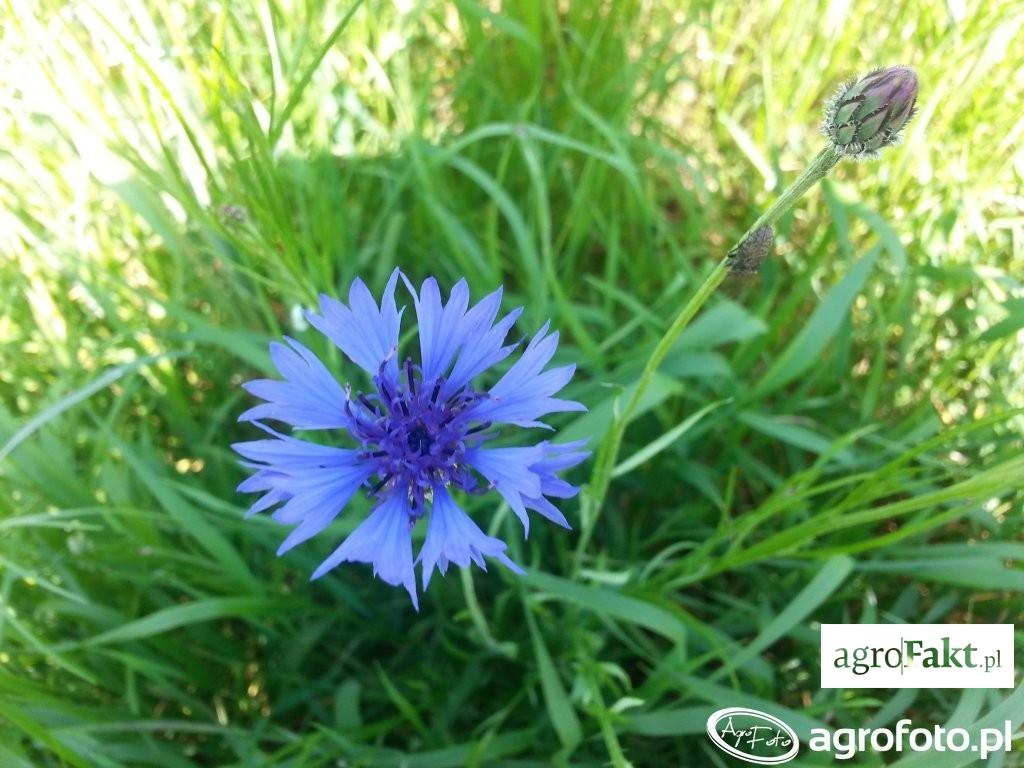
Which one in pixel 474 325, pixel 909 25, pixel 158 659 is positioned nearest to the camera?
pixel 474 325

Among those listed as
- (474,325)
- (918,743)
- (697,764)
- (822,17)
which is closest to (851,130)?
(474,325)

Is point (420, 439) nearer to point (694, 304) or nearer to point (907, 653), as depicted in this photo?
point (694, 304)

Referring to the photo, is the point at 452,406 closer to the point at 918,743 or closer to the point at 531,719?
the point at 531,719

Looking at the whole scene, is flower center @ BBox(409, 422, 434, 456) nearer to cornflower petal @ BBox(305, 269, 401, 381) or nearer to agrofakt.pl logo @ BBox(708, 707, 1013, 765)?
cornflower petal @ BBox(305, 269, 401, 381)

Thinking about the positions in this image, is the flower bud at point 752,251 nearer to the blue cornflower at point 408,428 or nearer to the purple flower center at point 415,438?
the blue cornflower at point 408,428

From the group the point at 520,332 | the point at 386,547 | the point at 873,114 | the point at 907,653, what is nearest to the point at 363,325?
the point at 386,547

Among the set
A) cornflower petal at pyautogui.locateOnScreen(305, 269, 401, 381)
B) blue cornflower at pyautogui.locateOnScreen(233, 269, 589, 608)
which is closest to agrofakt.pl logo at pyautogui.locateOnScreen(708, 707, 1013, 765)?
blue cornflower at pyautogui.locateOnScreen(233, 269, 589, 608)

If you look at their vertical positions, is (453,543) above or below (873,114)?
below
